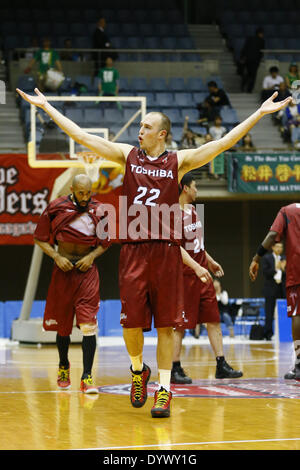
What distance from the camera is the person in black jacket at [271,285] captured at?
1683 cm

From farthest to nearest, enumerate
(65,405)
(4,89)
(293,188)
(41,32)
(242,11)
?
(242,11), (41,32), (4,89), (293,188), (65,405)

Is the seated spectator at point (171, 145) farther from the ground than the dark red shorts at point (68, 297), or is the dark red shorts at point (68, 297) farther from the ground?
the seated spectator at point (171, 145)

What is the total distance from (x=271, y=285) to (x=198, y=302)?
829 cm

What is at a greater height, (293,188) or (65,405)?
(293,188)

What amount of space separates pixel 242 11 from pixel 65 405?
2239 centimetres

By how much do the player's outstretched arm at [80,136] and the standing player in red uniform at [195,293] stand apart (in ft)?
7.82

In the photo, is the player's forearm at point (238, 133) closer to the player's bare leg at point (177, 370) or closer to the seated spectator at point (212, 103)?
the player's bare leg at point (177, 370)

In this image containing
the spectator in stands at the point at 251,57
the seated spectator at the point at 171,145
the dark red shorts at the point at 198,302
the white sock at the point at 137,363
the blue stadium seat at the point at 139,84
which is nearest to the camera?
the white sock at the point at 137,363

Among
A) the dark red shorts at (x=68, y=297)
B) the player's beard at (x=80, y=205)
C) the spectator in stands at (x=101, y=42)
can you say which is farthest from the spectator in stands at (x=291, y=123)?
the dark red shorts at (x=68, y=297)

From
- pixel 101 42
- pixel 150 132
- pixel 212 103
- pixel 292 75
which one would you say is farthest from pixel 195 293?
pixel 292 75

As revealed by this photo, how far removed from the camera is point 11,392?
7.82 meters

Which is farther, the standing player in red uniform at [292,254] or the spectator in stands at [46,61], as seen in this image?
the spectator in stands at [46,61]

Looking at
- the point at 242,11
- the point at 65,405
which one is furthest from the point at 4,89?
Result: the point at 65,405
